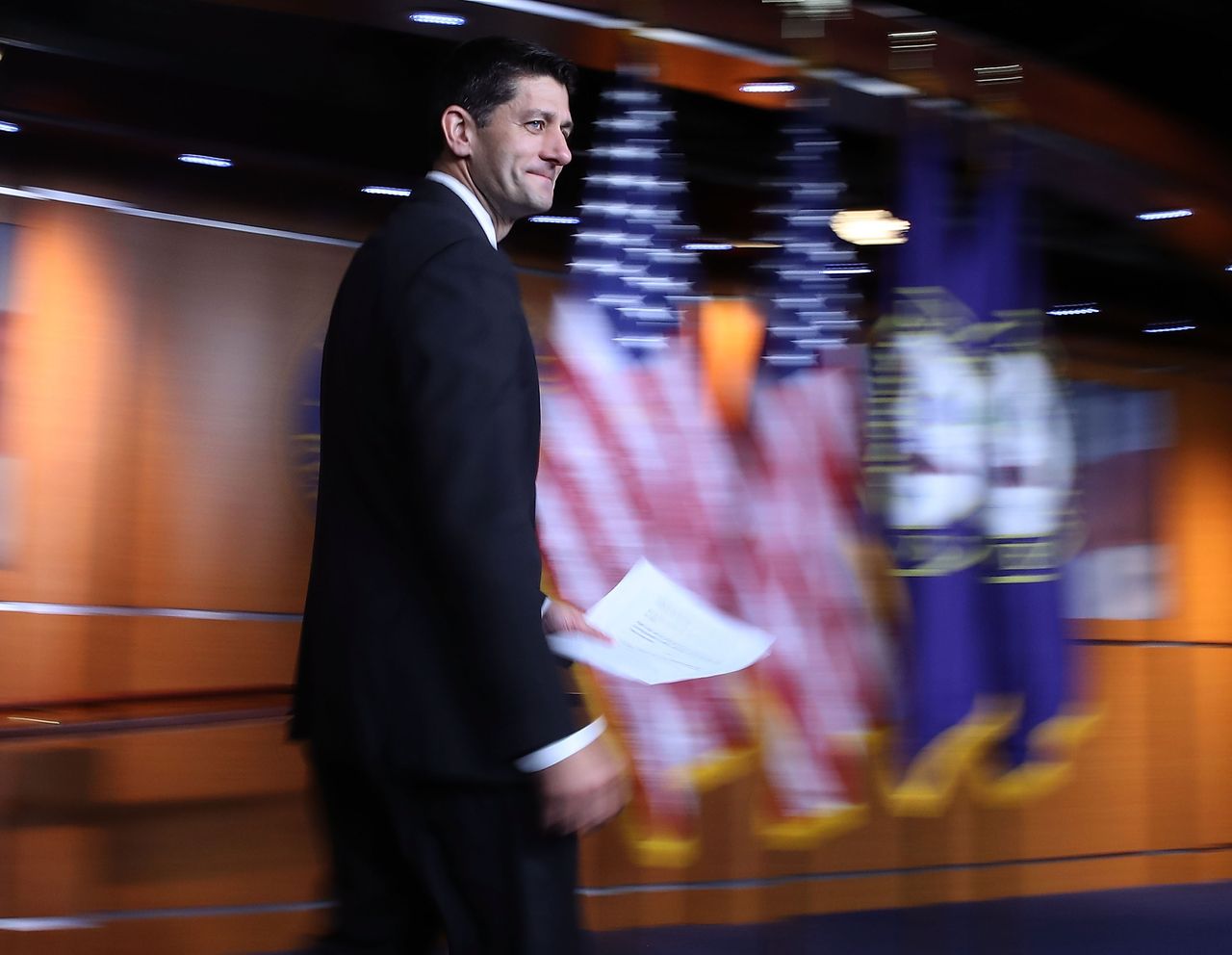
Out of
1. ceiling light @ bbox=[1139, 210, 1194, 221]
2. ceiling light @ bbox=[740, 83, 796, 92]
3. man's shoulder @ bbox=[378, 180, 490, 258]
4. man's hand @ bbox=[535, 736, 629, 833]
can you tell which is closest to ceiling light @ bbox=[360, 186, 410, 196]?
ceiling light @ bbox=[740, 83, 796, 92]

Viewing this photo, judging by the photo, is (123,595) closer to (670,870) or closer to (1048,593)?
(670,870)

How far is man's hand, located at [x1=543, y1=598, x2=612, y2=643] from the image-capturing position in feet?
4.35

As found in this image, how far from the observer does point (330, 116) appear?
3.55 m

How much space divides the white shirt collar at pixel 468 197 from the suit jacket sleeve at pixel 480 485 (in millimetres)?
198

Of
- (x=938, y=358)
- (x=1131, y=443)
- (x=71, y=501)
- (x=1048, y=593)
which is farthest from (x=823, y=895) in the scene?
(x=71, y=501)

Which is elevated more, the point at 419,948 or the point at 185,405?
the point at 185,405

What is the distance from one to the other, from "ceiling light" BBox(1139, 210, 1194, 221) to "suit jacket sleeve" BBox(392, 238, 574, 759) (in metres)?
4.01

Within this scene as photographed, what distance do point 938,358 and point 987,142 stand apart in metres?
0.82

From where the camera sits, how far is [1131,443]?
17.9 feet

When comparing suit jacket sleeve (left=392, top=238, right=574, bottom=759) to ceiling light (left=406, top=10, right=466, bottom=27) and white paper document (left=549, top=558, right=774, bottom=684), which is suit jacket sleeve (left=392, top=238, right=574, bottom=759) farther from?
ceiling light (left=406, top=10, right=466, bottom=27)

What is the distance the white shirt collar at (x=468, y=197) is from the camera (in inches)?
53.6

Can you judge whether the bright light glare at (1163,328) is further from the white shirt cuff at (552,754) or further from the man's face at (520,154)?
the white shirt cuff at (552,754)

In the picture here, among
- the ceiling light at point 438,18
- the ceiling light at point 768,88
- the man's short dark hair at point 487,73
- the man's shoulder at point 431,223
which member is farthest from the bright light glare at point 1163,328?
the man's shoulder at point 431,223

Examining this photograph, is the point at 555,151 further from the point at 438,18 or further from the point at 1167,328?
the point at 1167,328
